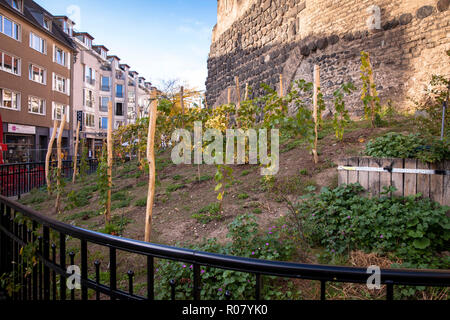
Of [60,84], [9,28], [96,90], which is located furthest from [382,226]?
[96,90]

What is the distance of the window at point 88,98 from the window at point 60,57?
808cm

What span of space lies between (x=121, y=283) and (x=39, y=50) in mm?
24583

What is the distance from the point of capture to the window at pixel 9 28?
1803 centimetres

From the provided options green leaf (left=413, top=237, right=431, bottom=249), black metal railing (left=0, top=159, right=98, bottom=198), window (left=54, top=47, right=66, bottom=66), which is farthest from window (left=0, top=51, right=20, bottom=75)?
green leaf (left=413, top=237, right=431, bottom=249)

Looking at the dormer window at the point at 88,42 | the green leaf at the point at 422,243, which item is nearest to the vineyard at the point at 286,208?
the green leaf at the point at 422,243

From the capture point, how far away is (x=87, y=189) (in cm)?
820

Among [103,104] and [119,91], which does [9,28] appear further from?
[119,91]

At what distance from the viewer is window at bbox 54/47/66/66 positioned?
2367cm

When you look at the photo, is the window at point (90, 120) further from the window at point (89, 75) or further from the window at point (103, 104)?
the window at point (103, 104)

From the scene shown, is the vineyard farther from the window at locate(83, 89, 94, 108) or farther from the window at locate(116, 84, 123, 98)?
the window at locate(116, 84, 123, 98)

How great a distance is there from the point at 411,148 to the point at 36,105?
24712 millimetres

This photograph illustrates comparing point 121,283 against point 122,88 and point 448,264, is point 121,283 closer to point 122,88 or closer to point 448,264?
point 448,264

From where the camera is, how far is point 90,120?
3369 cm

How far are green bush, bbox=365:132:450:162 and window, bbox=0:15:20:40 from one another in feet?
76.0
